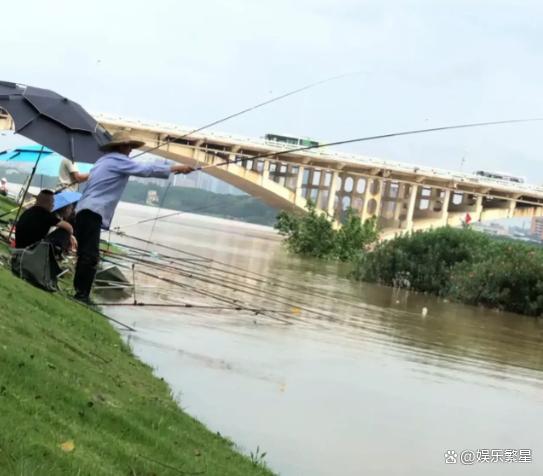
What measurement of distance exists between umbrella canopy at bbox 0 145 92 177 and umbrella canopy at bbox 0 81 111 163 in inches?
234

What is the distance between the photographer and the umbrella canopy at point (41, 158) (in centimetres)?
1672

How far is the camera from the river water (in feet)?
22.5

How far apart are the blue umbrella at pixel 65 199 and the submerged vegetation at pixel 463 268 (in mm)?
13495

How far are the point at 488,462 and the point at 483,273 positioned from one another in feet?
57.1

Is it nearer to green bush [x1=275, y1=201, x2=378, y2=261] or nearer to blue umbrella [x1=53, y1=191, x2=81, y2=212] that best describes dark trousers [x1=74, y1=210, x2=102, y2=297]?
blue umbrella [x1=53, y1=191, x2=81, y2=212]

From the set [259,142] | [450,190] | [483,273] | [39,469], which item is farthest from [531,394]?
[450,190]

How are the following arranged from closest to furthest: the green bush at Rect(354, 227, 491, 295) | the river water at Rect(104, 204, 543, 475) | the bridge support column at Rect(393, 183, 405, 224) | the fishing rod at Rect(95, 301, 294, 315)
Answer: the river water at Rect(104, 204, 543, 475) < the fishing rod at Rect(95, 301, 294, 315) < the green bush at Rect(354, 227, 491, 295) < the bridge support column at Rect(393, 183, 405, 224)

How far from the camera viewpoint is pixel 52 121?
33.7ft

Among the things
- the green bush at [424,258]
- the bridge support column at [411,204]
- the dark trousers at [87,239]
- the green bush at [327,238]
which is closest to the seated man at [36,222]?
the dark trousers at [87,239]

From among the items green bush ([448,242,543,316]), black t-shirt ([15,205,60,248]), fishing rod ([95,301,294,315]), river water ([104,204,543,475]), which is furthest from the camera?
green bush ([448,242,543,316])

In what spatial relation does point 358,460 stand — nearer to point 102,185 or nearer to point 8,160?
point 102,185

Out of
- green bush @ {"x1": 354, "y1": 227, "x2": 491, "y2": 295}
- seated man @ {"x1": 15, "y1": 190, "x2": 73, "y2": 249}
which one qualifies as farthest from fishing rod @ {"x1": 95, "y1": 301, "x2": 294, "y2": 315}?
green bush @ {"x1": 354, "y1": 227, "x2": 491, "y2": 295}

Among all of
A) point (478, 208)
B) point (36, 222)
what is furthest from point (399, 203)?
point (36, 222)

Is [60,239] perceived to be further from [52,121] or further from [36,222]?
[52,121]
